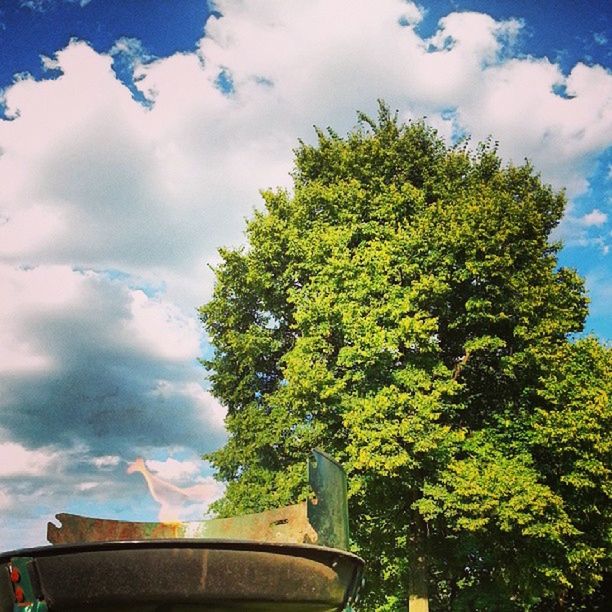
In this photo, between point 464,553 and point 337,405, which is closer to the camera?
point 337,405

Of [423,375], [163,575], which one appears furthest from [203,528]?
[423,375]

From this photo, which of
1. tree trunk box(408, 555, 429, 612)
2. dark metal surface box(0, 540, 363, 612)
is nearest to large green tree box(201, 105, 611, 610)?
tree trunk box(408, 555, 429, 612)

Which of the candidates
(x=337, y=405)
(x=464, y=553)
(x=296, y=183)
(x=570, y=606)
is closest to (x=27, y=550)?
(x=337, y=405)

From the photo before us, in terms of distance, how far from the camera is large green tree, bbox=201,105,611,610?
16312mm

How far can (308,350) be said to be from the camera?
59.3ft

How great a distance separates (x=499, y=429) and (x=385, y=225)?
25.6ft

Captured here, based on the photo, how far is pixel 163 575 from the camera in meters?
2.45

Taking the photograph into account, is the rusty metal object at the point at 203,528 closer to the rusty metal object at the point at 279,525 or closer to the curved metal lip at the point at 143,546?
the rusty metal object at the point at 279,525

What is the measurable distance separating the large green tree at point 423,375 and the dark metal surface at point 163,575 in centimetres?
1324

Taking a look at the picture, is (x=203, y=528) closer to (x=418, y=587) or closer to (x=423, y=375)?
(x=423, y=375)

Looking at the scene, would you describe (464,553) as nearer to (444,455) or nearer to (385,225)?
(444,455)

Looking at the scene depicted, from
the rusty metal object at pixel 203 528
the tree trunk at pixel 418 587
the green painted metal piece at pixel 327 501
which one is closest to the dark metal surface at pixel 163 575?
the green painted metal piece at pixel 327 501

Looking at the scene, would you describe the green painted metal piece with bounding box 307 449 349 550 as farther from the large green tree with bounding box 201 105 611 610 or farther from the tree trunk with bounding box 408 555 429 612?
the tree trunk with bounding box 408 555 429 612

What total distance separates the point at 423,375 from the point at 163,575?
1531 centimetres
